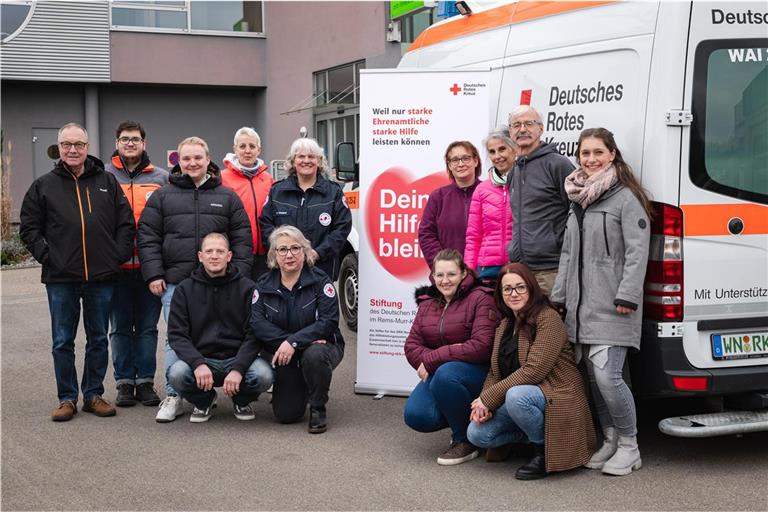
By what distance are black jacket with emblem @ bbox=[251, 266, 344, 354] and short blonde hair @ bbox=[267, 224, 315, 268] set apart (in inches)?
3.1

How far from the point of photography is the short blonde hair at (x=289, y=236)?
5.91 meters

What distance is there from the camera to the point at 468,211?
5.90 meters

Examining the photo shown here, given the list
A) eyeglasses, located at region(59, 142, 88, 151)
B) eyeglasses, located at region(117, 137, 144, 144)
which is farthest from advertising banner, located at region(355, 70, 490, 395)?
eyeglasses, located at region(59, 142, 88, 151)

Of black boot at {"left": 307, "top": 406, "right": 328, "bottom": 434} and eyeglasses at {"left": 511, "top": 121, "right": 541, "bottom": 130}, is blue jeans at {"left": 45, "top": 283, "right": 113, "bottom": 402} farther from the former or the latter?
eyeglasses at {"left": 511, "top": 121, "right": 541, "bottom": 130}

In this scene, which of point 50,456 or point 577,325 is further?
point 50,456

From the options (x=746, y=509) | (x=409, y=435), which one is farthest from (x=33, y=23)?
(x=746, y=509)

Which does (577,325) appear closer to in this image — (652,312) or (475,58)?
(652,312)

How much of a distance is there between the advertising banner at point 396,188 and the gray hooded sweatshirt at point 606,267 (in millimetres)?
1783

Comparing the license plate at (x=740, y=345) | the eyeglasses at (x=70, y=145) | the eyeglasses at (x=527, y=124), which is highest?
the eyeglasses at (x=527, y=124)

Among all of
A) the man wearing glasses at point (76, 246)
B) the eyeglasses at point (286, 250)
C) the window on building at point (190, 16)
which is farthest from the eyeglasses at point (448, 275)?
the window on building at point (190, 16)

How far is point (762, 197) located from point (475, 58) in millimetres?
2402

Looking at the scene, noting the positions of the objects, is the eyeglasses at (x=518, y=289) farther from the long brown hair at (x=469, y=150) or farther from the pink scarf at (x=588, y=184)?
the long brown hair at (x=469, y=150)

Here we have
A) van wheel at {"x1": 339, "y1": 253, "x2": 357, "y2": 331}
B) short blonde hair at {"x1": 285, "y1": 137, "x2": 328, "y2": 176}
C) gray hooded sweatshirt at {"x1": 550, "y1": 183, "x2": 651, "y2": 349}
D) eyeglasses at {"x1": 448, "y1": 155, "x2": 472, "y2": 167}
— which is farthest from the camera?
van wheel at {"x1": 339, "y1": 253, "x2": 357, "y2": 331}

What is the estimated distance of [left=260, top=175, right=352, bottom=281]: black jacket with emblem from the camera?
6383 mm
